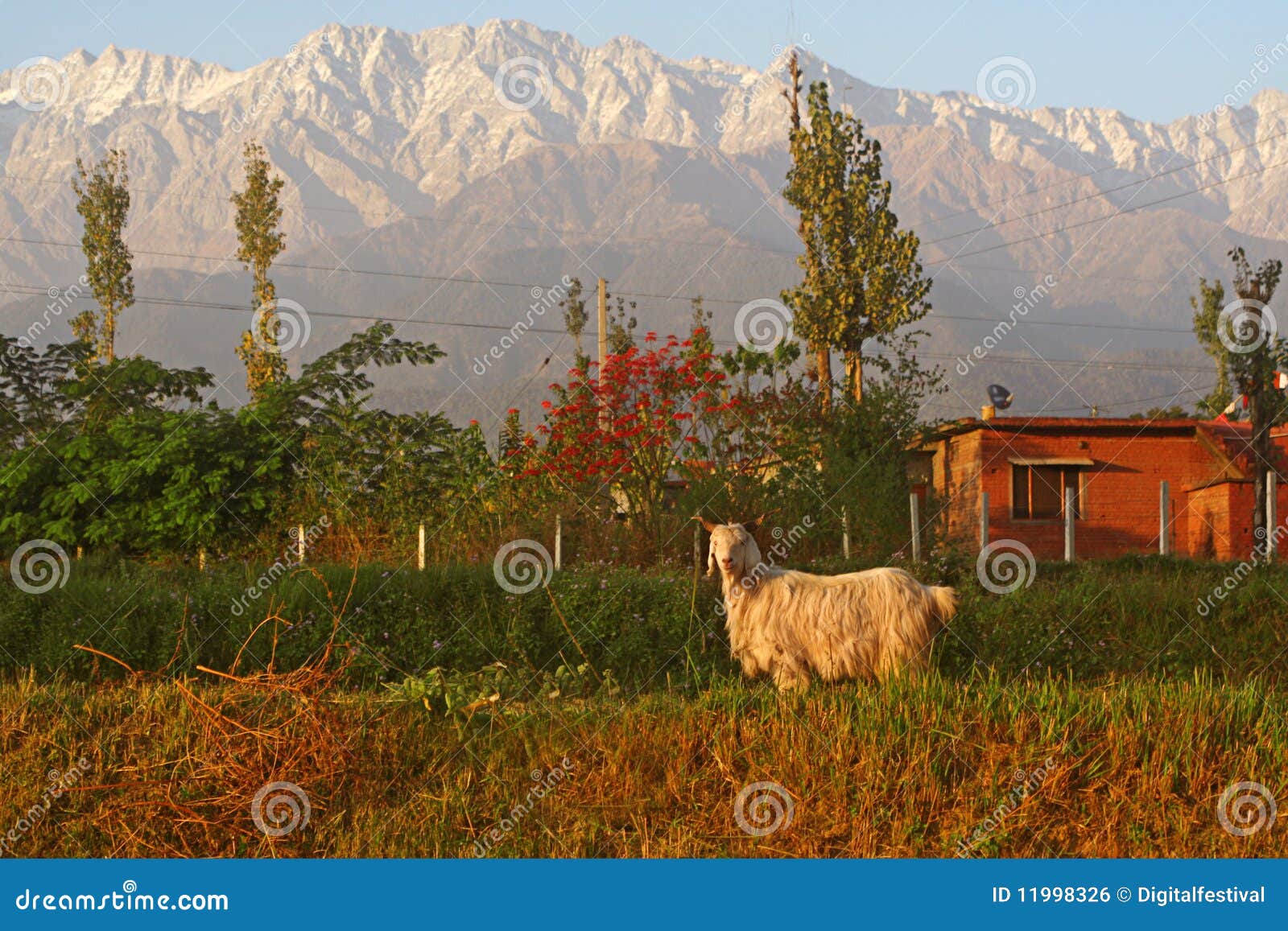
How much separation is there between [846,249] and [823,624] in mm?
20050

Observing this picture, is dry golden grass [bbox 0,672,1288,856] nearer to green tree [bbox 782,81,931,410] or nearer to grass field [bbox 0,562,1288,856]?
grass field [bbox 0,562,1288,856]

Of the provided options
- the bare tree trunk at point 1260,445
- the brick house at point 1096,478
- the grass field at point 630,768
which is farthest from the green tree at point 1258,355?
the grass field at point 630,768

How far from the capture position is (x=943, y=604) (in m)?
9.77

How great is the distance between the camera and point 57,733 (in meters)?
8.74

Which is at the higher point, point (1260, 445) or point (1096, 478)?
point (1260, 445)

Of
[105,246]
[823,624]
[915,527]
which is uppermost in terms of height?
[105,246]

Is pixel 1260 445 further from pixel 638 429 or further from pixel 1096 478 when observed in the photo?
pixel 638 429

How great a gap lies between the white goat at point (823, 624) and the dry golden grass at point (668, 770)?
2.56 feet

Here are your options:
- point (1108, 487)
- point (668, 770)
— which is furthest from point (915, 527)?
point (1108, 487)

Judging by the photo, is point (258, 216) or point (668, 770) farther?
point (258, 216)

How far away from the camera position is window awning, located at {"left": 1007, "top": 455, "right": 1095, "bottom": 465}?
30.5m

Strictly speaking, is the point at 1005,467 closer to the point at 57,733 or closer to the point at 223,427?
the point at 223,427

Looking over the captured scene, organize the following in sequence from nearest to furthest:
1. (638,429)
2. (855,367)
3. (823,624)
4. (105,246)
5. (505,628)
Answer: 1. (823,624)
2. (505,628)
3. (638,429)
4. (855,367)
5. (105,246)

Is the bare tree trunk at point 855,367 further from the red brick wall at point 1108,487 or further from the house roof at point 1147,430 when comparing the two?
the red brick wall at point 1108,487
